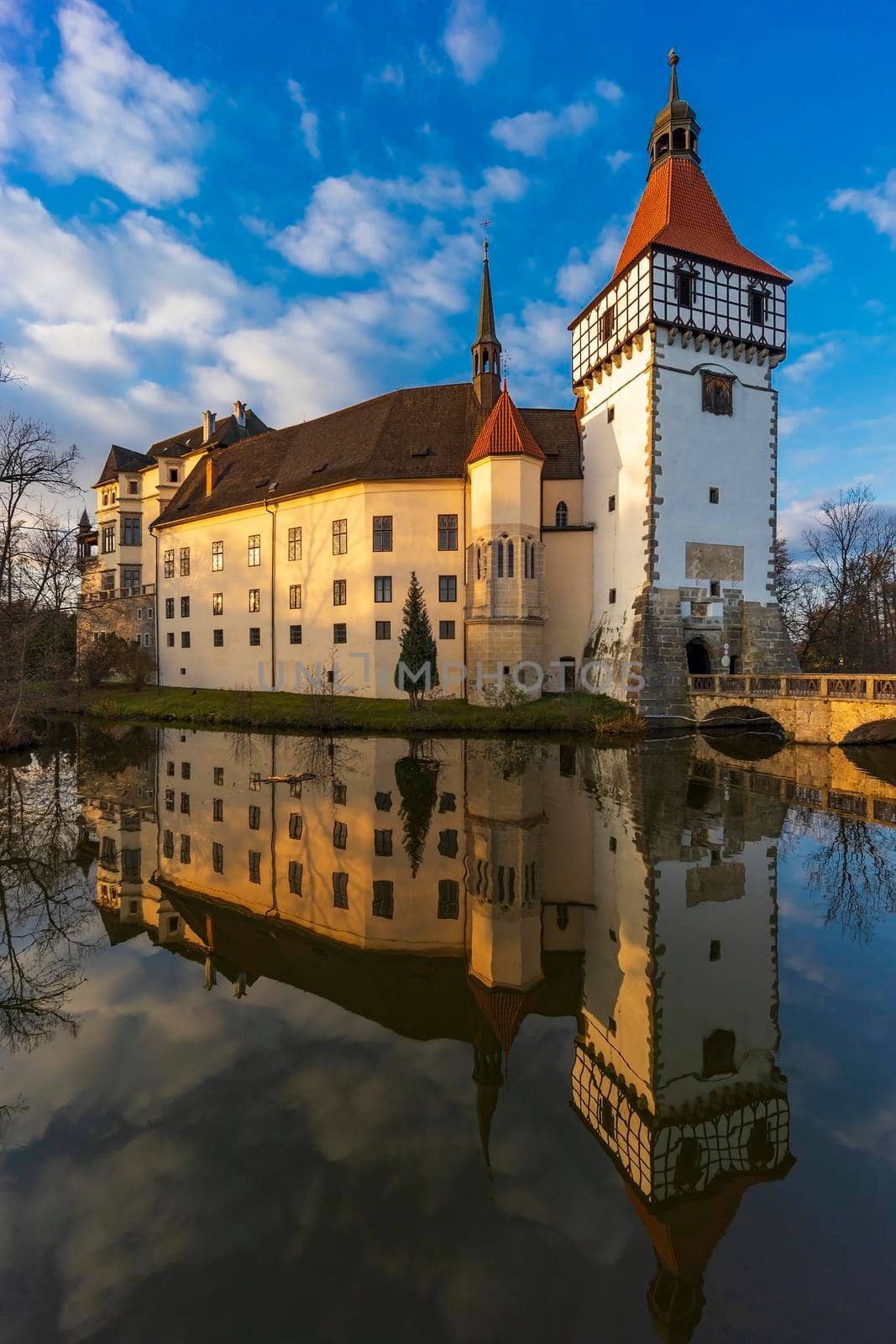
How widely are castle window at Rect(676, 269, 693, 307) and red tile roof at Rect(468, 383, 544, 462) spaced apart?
26.1ft

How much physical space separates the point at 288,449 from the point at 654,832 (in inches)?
1430

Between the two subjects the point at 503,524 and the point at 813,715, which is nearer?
the point at 813,715

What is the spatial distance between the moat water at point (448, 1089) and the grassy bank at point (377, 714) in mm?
15675

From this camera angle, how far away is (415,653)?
91.7 feet

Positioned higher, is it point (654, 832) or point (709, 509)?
point (709, 509)

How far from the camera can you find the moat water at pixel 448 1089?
2818 mm

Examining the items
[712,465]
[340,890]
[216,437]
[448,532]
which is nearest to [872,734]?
[712,465]

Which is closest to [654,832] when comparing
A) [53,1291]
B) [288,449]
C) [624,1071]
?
[624,1071]

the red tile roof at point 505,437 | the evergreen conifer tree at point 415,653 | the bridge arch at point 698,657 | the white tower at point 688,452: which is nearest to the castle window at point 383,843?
the evergreen conifer tree at point 415,653

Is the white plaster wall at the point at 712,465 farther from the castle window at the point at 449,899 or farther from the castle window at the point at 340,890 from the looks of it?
the castle window at the point at 340,890

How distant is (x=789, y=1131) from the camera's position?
394 cm

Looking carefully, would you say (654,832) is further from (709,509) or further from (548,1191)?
(709,509)

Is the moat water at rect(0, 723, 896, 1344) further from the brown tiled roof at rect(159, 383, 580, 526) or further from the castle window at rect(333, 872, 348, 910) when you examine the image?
the brown tiled roof at rect(159, 383, 580, 526)

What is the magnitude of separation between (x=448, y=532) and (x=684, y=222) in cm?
1694
